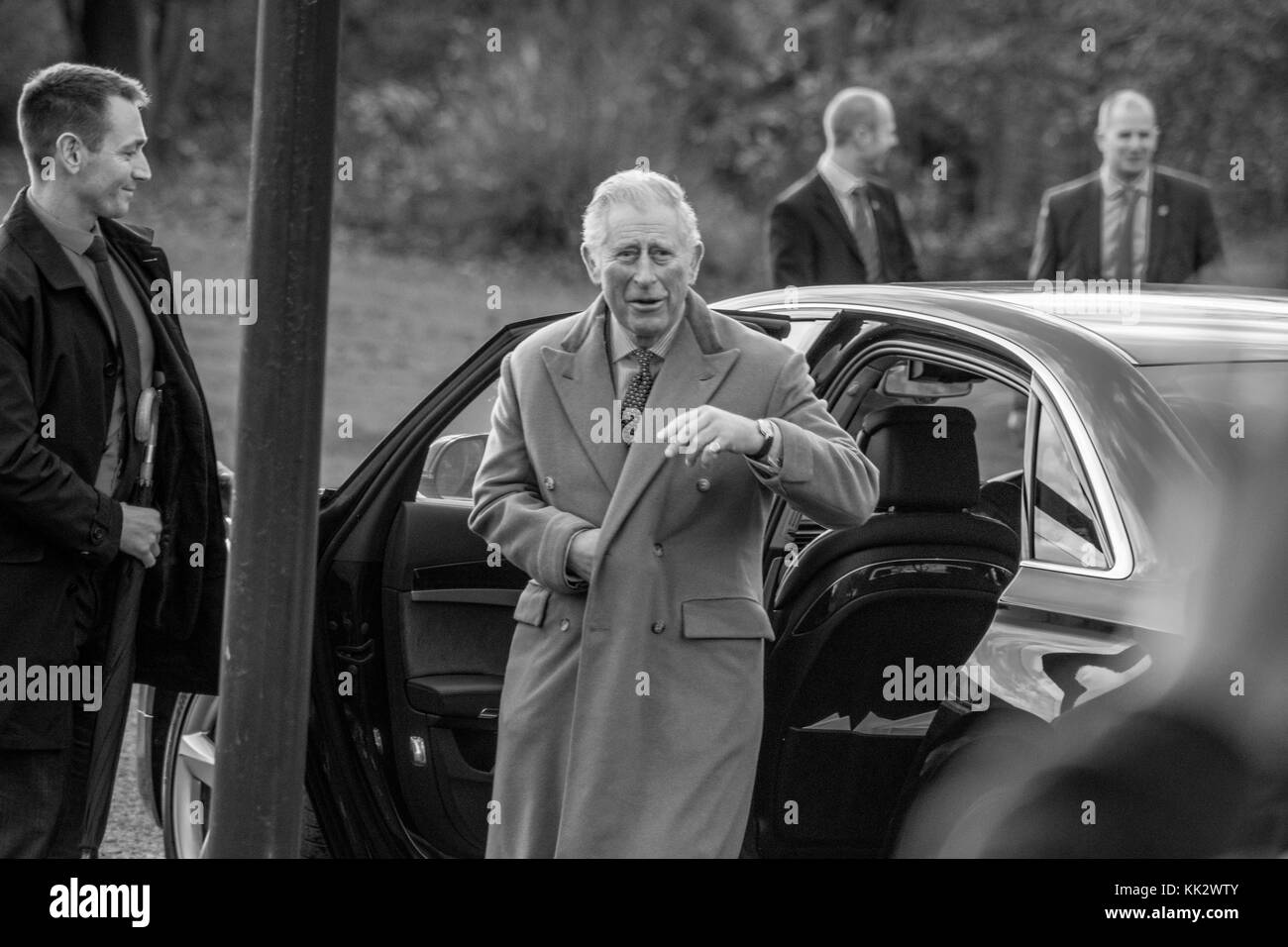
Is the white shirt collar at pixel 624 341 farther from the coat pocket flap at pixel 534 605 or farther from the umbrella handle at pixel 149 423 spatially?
the umbrella handle at pixel 149 423

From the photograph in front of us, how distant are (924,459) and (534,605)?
97 cm

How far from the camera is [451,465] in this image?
4.73 meters

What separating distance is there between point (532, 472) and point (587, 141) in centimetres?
1788

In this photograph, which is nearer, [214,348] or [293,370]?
[293,370]

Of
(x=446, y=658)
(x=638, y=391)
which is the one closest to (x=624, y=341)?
(x=638, y=391)

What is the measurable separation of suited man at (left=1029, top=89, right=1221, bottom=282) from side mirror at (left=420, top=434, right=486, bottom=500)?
460cm

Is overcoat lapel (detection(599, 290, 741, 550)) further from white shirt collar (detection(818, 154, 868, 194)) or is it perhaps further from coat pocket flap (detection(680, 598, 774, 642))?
white shirt collar (detection(818, 154, 868, 194))

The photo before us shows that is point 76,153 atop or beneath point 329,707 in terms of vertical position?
atop

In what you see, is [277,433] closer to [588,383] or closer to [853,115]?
[588,383]

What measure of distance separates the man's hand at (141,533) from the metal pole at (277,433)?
91 cm
